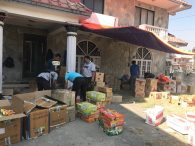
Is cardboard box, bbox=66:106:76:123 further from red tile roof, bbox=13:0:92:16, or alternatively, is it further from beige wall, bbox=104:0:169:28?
beige wall, bbox=104:0:169:28

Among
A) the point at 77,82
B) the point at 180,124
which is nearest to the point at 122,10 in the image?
the point at 77,82

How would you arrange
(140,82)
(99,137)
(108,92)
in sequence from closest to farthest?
(99,137) → (108,92) → (140,82)

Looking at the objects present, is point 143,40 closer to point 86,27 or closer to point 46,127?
point 86,27

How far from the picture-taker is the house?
25.9 feet

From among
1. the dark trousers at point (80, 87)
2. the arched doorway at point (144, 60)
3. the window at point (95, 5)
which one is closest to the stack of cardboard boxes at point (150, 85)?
the arched doorway at point (144, 60)

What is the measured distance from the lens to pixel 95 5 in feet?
43.8

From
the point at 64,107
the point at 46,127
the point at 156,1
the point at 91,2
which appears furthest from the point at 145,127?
the point at 156,1

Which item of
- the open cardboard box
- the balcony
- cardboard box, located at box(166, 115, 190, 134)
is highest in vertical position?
the balcony

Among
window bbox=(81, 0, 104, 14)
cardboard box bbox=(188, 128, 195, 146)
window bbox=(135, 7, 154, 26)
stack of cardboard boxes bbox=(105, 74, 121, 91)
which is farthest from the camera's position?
window bbox=(135, 7, 154, 26)

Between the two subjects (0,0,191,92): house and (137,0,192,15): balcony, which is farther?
(137,0,192,15): balcony

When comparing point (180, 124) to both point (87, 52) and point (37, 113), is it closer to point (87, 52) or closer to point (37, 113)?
point (37, 113)

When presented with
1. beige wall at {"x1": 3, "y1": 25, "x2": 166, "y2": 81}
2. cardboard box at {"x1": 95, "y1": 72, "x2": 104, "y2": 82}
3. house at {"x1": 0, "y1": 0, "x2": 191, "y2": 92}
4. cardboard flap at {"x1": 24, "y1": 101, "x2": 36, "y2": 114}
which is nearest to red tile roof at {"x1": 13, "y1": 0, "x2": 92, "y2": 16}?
house at {"x1": 0, "y1": 0, "x2": 191, "y2": 92}

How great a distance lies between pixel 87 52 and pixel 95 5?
296 cm

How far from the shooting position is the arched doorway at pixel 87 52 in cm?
1305
